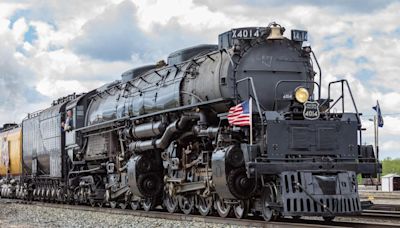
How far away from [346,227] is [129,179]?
956 cm

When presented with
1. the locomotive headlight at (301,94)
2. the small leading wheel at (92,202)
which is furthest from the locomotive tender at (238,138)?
the small leading wheel at (92,202)

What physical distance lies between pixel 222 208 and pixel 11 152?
86.8 feet

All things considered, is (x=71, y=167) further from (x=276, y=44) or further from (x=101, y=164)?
(x=276, y=44)

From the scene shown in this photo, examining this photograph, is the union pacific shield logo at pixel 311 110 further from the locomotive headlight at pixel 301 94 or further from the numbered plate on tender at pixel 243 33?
the numbered plate on tender at pixel 243 33

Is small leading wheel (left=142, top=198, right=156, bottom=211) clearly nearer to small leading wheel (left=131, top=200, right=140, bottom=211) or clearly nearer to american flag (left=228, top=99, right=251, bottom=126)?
small leading wheel (left=131, top=200, right=140, bottom=211)

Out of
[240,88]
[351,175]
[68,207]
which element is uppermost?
[240,88]

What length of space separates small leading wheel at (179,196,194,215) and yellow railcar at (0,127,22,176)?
805 inches

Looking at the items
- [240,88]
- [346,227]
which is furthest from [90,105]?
[346,227]

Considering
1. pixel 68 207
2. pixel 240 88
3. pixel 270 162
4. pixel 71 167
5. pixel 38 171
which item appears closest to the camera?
pixel 270 162

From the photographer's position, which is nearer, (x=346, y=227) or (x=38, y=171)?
(x=346, y=227)

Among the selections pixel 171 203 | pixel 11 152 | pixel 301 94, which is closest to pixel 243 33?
pixel 301 94

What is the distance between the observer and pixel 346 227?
13.7 meters

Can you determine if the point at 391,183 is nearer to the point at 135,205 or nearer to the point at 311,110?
the point at 135,205

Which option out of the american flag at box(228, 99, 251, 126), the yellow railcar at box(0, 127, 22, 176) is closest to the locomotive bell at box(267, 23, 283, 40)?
the american flag at box(228, 99, 251, 126)
